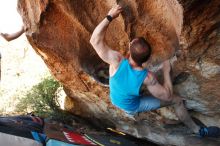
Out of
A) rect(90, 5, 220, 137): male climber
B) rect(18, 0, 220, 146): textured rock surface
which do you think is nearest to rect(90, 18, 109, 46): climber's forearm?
rect(90, 5, 220, 137): male climber

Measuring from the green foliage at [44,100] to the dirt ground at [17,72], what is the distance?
122 centimetres

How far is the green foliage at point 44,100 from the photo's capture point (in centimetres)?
809

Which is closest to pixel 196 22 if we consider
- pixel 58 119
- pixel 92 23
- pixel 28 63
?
pixel 92 23

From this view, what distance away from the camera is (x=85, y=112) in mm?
7172

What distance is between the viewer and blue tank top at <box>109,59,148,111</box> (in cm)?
385

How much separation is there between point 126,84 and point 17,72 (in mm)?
8017

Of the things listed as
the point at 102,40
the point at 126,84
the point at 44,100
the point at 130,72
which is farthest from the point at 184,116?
the point at 44,100

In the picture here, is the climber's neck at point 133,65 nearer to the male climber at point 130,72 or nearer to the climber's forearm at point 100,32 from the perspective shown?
the male climber at point 130,72

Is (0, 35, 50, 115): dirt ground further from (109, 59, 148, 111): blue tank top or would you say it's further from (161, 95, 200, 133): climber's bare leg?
(109, 59, 148, 111): blue tank top

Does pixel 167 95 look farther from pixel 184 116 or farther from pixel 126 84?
pixel 184 116

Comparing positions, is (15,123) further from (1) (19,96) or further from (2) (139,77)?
(1) (19,96)

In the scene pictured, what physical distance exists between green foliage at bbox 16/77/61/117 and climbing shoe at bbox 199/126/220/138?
155 inches

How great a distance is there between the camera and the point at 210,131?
450 cm

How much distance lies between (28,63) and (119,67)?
26.8 feet
